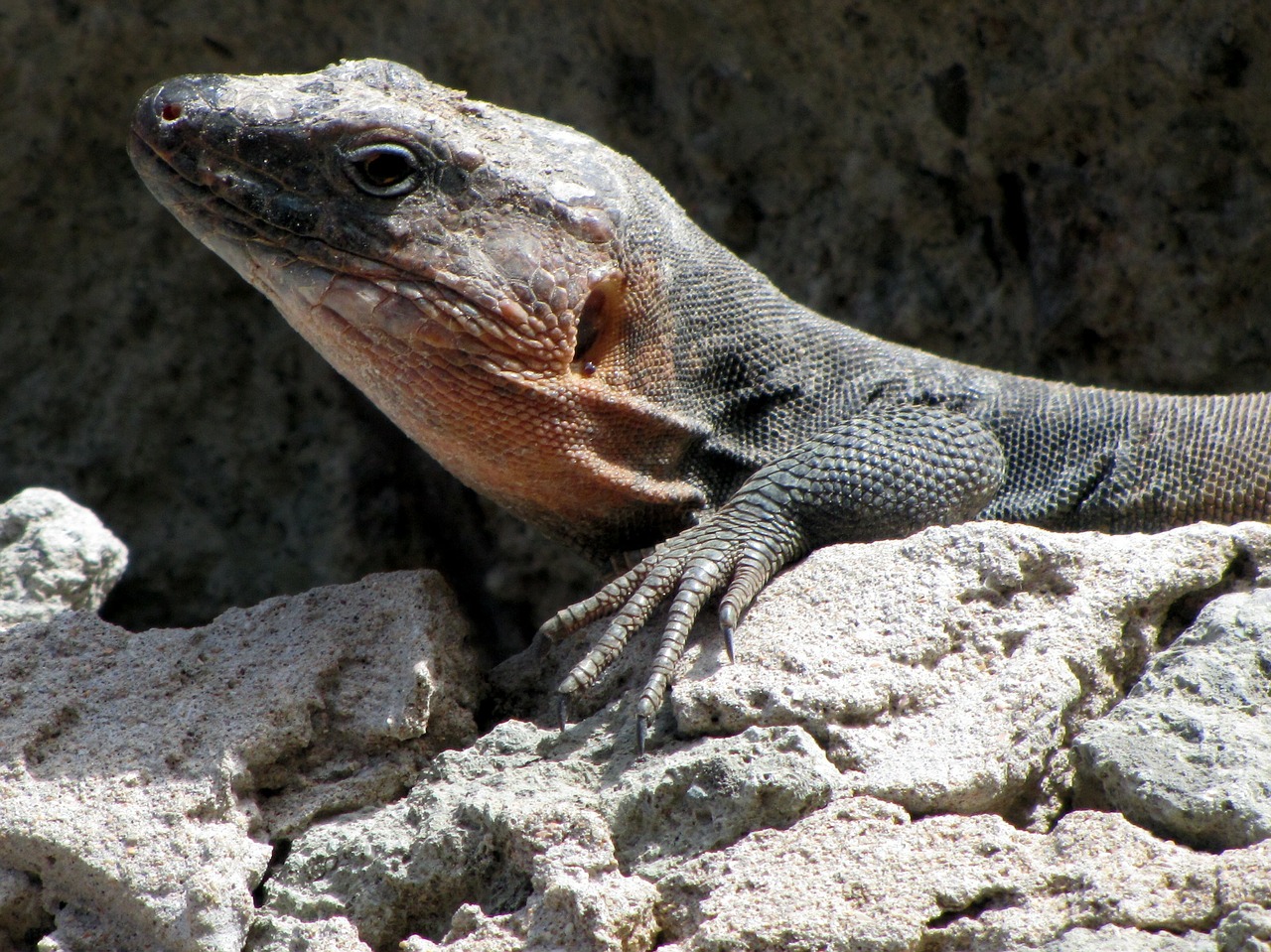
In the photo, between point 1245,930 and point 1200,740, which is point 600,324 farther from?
point 1245,930

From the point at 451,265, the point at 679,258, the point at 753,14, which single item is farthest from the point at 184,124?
the point at 753,14

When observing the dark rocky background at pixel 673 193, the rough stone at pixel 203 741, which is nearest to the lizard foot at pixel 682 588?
the rough stone at pixel 203 741

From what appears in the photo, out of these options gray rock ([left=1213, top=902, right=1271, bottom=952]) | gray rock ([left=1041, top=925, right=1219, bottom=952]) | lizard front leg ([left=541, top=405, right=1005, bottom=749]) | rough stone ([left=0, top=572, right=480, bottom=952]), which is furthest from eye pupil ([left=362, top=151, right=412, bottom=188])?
gray rock ([left=1213, top=902, right=1271, bottom=952])

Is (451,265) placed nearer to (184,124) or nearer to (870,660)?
(184,124)

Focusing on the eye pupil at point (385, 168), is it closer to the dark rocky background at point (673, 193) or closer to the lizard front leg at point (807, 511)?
the lizard front leg at point (807, 511)

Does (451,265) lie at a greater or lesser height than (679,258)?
lesser

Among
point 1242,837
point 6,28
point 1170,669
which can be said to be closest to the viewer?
point 1242,837

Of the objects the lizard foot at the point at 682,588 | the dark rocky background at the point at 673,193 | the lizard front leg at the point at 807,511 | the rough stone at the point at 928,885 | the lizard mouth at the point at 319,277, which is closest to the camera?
the rough stone at the point at 928,885

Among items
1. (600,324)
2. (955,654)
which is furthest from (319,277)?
(955,654)
